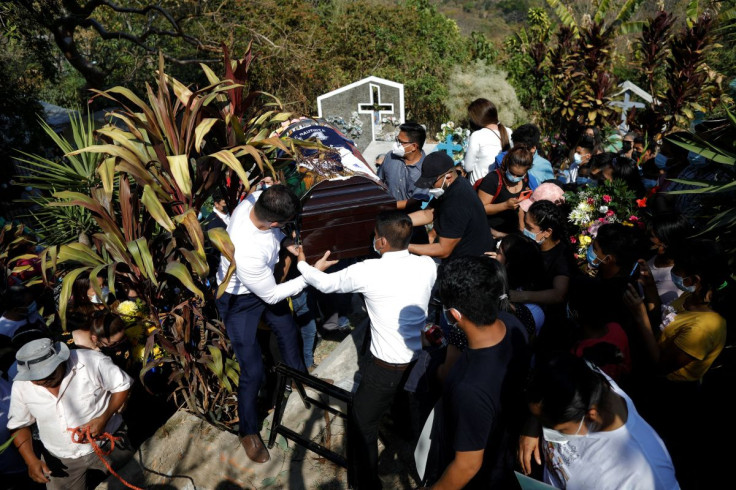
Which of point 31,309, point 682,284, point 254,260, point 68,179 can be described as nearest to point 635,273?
point 682,284

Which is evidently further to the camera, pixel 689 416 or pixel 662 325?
pixel 662 325

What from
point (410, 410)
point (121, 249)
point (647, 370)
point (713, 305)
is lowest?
point (410, 410)

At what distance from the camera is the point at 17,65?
10500 mm

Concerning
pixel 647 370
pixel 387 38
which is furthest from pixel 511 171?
pixel 387 38

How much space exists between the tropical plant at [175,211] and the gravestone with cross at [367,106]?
682 cm

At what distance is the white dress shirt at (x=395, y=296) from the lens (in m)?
2.81

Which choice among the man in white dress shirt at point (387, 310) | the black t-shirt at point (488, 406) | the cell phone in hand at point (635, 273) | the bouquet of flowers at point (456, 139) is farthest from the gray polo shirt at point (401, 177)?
the bouquet of flowers at point (456, 139)

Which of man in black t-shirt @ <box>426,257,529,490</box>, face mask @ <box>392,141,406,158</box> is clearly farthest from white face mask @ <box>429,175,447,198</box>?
man in black t-shirt @ <box>426,257,529,490</box>

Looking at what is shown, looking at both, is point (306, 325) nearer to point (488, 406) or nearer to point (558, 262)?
point (558, 262)

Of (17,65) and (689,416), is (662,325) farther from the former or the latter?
(17,65)

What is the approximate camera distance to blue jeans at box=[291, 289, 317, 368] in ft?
14.0

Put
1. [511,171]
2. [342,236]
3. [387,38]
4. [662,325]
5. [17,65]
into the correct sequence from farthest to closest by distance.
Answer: [387,38]
[17,65]
[511,171]
[342,236]
[662,325]

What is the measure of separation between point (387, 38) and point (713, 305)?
14534 millimetres

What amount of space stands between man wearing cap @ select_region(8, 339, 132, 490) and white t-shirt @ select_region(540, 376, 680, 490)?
2715mm
